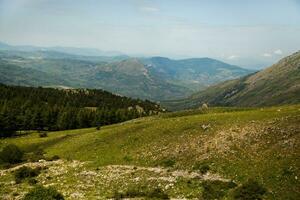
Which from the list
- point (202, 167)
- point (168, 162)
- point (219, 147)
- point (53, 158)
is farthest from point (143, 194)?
point (53, 158)

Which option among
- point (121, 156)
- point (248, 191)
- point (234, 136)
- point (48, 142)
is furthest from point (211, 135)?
point (48, 142)

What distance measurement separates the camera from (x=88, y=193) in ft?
134

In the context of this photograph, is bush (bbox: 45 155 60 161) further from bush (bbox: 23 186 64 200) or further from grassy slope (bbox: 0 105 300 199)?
bush (bbox: 23 186 64 200)

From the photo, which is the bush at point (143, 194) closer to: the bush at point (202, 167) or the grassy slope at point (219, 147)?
the bush at point (202, 167)

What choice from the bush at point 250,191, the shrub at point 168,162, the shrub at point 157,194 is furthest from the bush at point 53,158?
the bush at point 250,191

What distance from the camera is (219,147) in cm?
5050

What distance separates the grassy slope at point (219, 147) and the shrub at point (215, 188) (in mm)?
1937

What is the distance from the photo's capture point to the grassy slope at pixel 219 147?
41.4m

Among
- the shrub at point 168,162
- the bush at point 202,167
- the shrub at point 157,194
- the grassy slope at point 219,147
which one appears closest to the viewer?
the shrub at point 157,194

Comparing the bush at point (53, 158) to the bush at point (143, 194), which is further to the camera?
the bush at point (53, 158)

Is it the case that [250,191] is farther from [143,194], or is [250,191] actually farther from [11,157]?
[11,157]

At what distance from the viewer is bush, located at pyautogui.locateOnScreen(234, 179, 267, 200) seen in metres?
36.0

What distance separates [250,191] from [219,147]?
14085 millimetres

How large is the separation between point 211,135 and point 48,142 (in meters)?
39.9
